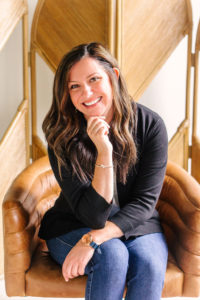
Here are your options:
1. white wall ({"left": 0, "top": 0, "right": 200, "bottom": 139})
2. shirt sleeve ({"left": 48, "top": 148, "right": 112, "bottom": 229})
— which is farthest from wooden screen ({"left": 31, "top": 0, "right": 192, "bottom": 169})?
shirt sleeve ({"left": 48, "top": 148, "right": 112, "bottom": 229})

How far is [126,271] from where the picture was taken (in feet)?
4.44

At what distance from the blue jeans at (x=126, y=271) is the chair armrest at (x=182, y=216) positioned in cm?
12

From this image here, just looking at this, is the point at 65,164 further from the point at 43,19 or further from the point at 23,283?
the point at 43,19

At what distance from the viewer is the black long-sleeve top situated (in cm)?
139

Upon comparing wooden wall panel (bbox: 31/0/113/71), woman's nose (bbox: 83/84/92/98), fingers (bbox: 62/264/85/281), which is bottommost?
fingers (bbox: 62/264/85/281)

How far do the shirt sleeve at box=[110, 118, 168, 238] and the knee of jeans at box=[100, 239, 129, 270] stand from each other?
0.23 ft

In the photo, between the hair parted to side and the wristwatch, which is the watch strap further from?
the hair parted to side

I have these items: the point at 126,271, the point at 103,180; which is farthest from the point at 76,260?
the point at 103,180

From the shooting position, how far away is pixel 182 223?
156cm

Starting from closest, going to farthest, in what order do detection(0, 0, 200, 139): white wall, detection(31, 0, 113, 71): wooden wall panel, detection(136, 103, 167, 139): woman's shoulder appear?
detection(136, 103, 167, 139): woman's shoulder, detection(31, 0, 113, 71): wooden wall panel, detection(0, 0, 200, 139): white wall

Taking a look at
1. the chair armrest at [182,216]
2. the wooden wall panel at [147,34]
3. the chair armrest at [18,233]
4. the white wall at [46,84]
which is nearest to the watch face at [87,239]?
the chair armrest at [18,233]

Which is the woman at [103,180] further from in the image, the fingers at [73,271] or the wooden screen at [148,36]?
the wooden screen at [148,36]

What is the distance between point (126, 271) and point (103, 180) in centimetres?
33

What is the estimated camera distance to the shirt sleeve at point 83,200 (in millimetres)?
1370
